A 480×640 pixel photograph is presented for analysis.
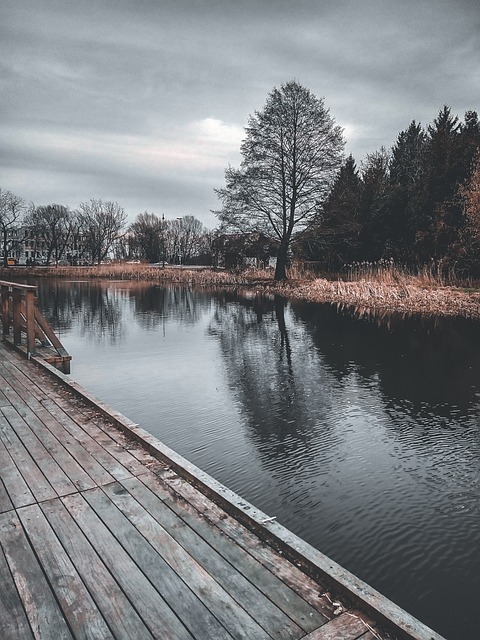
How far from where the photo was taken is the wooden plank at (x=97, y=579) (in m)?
1.84

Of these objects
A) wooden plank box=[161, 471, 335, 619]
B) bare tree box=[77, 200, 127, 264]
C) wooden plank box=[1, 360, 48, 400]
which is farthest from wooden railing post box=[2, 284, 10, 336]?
bare tree box=[77, 200, 127, 264]

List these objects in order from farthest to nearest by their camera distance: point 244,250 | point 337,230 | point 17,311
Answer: point 244,250
point 337,230
point 17,311

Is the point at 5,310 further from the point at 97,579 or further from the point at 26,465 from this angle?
the point at 97,579

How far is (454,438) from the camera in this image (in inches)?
211

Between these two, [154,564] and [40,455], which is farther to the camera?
[40,455]

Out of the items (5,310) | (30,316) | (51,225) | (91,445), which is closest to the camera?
(91,445)

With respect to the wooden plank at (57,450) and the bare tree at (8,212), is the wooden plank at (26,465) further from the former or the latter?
the bare tree at (8,212)

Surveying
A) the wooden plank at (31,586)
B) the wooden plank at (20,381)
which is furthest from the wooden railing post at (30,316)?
the wooden plank at (31,586)

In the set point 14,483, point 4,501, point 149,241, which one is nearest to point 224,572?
point 4,501

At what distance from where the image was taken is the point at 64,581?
210cm

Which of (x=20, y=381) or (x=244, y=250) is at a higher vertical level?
(x=244, y=250)

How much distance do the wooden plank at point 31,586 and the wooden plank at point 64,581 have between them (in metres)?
0.03

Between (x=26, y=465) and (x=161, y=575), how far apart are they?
168 centimetres

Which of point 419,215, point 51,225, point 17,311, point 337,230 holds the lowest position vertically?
point 17,311
